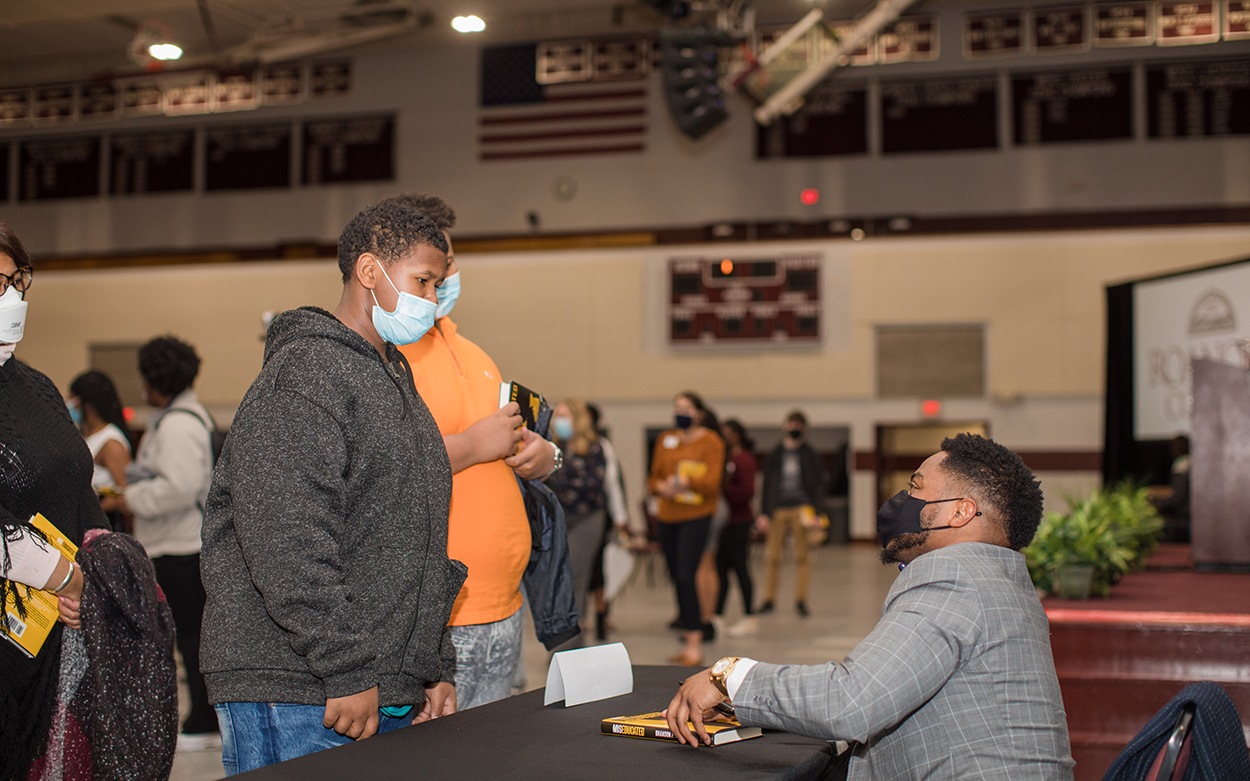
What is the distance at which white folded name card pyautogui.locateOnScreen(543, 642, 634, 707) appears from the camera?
173cm

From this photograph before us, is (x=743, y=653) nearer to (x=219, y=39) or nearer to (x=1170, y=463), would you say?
(x=1170, y=463)

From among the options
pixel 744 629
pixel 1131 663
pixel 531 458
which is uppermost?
pixel 531 458

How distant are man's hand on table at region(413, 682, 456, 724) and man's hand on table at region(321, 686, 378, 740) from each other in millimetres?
283

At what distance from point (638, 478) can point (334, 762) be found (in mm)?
10830

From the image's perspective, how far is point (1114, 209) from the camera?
1083 centimetres

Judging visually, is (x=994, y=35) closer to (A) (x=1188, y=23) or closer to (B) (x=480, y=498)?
(A) (x=1188, y=23)

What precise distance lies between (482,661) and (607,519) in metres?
3.86

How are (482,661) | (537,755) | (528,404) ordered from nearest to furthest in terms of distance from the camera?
(537,755), (482,661), (528,404)

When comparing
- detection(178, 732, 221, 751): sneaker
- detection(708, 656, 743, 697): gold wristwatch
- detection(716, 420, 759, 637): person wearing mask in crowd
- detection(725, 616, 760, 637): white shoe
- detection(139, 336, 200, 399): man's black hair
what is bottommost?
detection(725, 616, 760, 637): white shoe

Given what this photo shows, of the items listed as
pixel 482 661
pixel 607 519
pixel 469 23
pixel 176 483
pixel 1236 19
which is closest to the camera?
pixel 482 661

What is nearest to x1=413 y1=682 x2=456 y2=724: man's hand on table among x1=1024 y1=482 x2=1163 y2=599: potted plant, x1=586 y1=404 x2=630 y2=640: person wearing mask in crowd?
x1=1024 y1=482 x2=1163 y2=599: potted plant

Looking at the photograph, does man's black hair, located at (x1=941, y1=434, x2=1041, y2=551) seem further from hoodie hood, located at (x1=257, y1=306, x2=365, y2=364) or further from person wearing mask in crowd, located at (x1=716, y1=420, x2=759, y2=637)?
person wearing mask in crowd, located at (x1=716, y1=420, x2=759, y2=637)

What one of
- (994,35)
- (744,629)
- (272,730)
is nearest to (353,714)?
(272,730)

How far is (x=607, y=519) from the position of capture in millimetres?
5832
